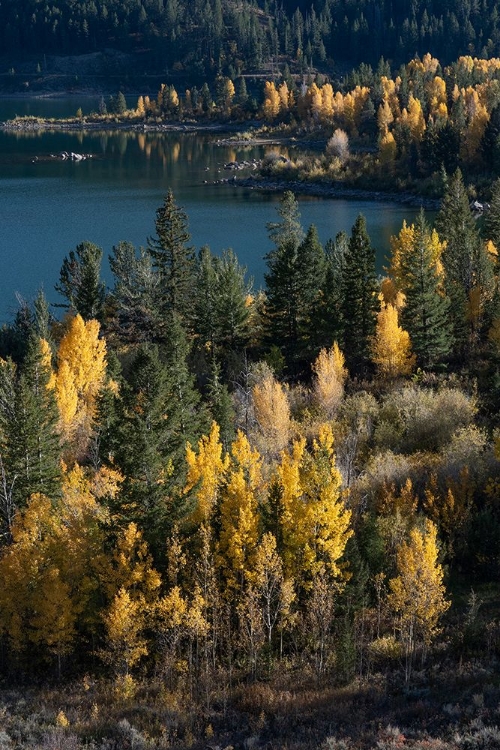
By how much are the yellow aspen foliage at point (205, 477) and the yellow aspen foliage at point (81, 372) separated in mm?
17685

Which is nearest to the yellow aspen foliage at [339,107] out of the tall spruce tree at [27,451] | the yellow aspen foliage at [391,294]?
the yellow aspen foliage at [391,294]

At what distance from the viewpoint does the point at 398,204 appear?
124 meters

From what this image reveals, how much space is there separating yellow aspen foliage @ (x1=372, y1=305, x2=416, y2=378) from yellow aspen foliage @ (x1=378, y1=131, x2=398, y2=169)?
94.1m

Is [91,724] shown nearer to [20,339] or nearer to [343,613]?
[343,613]

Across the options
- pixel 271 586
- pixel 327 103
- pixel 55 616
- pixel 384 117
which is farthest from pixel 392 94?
pixel 55 616

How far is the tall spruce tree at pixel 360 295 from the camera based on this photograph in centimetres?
5416

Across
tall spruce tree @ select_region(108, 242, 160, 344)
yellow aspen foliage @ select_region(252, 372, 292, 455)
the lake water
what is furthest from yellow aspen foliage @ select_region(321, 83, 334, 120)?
yellow aspen foliage @ select_region(252, 372, 292, 455)

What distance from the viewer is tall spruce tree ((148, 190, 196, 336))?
2254 inches

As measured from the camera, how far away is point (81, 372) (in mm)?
51625

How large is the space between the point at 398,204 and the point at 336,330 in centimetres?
7594

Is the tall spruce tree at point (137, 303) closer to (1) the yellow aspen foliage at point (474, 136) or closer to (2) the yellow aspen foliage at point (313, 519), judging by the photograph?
(2) the yellow aspen foliage at point (313, 519)

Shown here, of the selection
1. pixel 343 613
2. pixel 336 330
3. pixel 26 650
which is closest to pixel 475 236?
pixel 336 330

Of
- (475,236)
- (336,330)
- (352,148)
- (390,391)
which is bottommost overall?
(390,391)

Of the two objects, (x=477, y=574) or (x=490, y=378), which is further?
(x=490, y=378)
